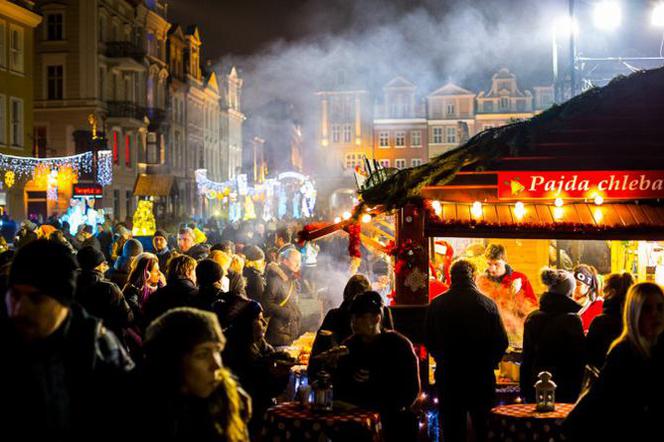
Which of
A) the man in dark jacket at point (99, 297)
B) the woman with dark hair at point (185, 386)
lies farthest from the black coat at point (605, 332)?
the woman with dark hair at point (185, 386)

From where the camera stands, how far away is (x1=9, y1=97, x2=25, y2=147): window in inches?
1438

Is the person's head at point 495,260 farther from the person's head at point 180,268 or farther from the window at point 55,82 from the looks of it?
the window at point 55,82

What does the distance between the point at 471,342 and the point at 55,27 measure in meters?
41.5

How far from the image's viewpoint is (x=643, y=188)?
33.8 ft

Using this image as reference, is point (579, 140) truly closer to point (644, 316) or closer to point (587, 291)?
point (587, 291)

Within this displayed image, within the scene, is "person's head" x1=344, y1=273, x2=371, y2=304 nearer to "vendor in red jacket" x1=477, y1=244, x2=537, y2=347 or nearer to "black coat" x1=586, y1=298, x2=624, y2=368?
"black coat" x1=586, y1=298, x2=624, y2=368

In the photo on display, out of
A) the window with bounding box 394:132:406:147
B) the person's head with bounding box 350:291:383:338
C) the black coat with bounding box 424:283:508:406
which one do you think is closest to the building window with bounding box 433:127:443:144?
the window with bounding box 394:132:406:147

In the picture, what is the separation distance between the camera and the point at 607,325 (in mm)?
7398

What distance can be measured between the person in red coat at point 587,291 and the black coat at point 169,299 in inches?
188

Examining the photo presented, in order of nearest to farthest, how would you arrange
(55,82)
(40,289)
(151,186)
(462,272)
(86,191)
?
(40,289) < (462,272) < (86,191) < (55,82) < (151,186)

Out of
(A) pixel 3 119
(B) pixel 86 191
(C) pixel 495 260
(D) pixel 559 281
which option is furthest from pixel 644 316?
(A) pixel 3 119

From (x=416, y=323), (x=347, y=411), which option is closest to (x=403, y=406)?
(x=347, y=411)

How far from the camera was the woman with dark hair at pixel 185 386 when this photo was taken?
145 inches

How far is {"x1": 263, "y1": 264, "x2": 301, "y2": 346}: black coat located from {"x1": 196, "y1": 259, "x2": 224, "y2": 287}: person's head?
3.50 meters
